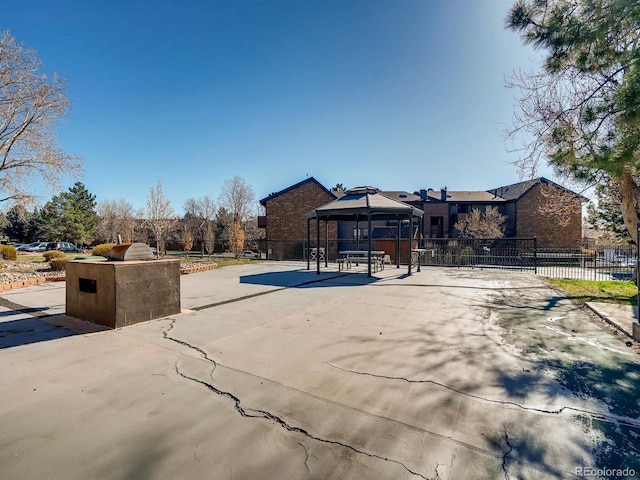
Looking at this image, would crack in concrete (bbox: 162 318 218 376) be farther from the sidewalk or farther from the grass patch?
the grass patch

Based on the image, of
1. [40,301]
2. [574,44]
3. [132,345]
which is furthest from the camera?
[40,301]

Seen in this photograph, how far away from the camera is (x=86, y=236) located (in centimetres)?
3856

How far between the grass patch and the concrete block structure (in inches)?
374

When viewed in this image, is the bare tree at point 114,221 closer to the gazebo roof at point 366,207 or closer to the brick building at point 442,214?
the brick building at point 442,214

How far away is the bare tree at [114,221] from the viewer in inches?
1287

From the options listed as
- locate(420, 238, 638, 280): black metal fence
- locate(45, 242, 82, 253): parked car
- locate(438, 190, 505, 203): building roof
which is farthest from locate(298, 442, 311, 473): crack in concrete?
locate(438, 190, 505, 203): building roof

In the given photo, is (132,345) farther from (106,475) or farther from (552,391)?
(552,391)

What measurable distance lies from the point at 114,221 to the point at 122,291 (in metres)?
43.1

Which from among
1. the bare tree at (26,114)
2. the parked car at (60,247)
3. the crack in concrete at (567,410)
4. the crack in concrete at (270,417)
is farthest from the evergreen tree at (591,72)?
the parked car at (60,247)

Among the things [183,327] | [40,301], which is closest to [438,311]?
[183,327]

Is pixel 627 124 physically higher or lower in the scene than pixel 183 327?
higher

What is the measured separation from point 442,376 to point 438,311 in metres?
3.20
